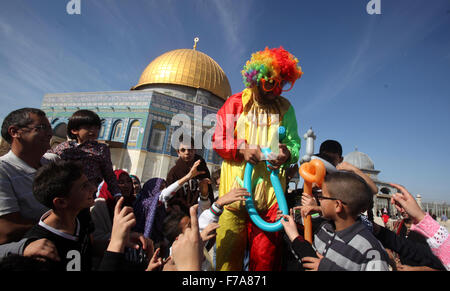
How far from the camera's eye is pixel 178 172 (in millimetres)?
2785

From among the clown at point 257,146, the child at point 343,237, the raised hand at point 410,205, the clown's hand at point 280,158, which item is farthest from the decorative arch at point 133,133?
the raised hand at point 410,205

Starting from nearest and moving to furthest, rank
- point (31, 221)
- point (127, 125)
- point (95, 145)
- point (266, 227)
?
point (31, 221) < point (266, 227) < point (95, 145) < point (127, 125)

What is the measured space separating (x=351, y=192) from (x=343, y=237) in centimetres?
30

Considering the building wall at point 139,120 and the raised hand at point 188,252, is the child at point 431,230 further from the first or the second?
the building wall at point 139,120

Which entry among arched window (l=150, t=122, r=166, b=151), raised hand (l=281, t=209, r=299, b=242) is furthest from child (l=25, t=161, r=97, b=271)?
arched window (l=150, t=122, r=166, b=151)

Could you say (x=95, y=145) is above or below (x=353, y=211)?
above

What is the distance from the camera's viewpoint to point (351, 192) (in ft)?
4.76

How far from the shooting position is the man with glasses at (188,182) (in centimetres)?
259

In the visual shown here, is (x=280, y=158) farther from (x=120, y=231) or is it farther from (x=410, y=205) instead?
(x=120, y=231)

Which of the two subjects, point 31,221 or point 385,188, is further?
point 385,188

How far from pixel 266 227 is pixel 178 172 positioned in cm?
138
